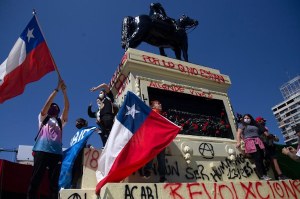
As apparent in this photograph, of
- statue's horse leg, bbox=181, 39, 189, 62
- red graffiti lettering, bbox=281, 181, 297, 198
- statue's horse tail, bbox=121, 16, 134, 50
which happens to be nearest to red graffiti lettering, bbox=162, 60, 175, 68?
statue's horse leg, bbox=181, 39, 189, 62

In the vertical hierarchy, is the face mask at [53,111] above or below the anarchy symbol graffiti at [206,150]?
above

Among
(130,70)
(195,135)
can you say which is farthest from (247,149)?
(130,70)

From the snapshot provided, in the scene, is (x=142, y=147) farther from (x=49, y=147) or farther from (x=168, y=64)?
(x=168, y=64)

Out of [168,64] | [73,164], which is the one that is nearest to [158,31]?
[168,64]

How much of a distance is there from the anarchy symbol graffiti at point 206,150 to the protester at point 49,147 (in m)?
3.36

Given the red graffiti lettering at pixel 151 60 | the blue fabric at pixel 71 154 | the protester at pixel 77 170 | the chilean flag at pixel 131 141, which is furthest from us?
the red graffiti lettering at pixel 151 60

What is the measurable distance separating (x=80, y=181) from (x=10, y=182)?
2.28 metres

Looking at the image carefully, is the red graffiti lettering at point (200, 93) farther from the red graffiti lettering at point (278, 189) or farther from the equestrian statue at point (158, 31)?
the red graffiti lettering at point (278, 189)

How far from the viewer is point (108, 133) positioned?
6.31 m

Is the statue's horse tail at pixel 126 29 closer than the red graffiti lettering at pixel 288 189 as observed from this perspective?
No

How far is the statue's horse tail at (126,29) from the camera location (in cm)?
873

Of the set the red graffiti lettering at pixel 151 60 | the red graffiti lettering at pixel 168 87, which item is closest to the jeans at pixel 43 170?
the red graffiti lettering at pixel 168 87

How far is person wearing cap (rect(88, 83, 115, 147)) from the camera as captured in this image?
6.27 metres

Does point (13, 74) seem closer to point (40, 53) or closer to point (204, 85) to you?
point (40, 53)
